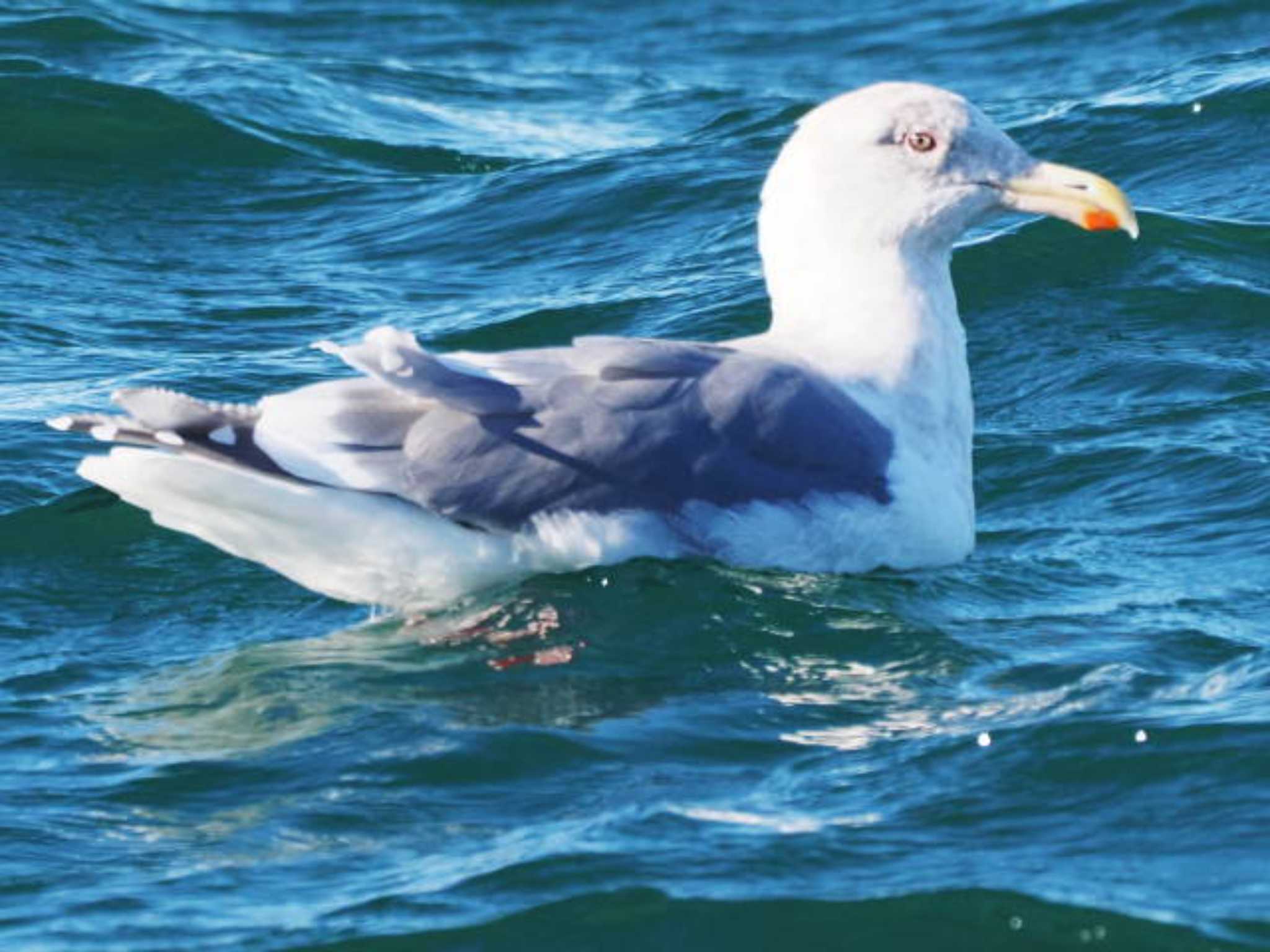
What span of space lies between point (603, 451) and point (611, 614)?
16.2 inches

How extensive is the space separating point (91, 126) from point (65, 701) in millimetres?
6297

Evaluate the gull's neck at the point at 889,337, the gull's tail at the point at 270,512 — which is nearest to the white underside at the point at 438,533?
the gull's tail at the point at 270,512

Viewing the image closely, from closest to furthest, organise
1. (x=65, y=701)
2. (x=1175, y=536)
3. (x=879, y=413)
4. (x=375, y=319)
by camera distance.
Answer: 1. (x=65, y=701)
2. (x=879, y=413)
3. (x=1175, y=536)
4. (x=375, y=319)

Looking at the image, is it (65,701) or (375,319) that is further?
(375,319)

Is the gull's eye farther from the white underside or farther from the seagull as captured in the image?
the white underside

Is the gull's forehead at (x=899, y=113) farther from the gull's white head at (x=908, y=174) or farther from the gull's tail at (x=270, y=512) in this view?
the gull's tail at (x=270, y=512)

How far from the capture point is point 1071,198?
7.33 metres

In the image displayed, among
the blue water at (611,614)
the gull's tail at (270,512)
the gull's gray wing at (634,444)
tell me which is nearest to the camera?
the blue water at (611,614)

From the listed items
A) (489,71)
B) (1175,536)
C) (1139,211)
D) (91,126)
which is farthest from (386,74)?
(1175,536)

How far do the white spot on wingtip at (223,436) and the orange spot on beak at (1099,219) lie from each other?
88.7 inches

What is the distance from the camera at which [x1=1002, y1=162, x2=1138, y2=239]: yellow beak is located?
7258mm

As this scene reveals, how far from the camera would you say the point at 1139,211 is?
1089 cm

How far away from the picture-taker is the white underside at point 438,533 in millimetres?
6738

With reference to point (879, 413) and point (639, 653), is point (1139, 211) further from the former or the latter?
point (639, 653)
